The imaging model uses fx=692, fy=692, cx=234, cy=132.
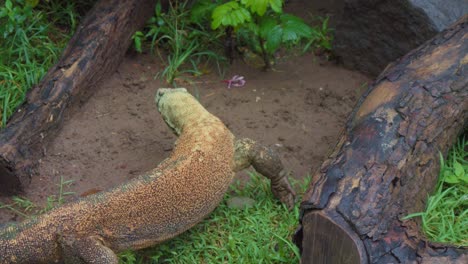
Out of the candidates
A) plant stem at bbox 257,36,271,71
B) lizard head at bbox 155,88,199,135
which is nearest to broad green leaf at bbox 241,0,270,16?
plant stem at bbox 257,36,271,71

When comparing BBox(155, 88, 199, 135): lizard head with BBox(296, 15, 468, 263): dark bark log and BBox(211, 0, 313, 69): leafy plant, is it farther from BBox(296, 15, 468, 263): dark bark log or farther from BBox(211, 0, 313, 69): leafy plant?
BBox(296, 15, 468, 263): dark bark log

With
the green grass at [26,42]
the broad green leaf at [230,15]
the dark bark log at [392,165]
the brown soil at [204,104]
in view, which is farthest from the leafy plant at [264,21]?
the green grass at [26,42]

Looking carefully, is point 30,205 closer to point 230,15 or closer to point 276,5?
point 230,15

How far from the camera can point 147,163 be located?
203 inches

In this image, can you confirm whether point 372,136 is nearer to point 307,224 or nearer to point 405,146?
point 405,146

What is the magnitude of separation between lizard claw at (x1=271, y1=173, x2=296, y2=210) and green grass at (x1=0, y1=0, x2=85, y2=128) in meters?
2.14

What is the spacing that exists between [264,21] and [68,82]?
1.64 meters

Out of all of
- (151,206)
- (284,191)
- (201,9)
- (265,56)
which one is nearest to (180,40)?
(201,9)

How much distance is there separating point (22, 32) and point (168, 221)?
2.81 metres

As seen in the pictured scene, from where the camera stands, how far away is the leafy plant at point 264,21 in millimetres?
5293

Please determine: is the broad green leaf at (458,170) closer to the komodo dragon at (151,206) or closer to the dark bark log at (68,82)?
the komodo dragon at (151,206)

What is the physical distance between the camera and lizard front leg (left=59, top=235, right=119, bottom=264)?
3.70 m

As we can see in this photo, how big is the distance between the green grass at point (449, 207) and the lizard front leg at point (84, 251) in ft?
5.47

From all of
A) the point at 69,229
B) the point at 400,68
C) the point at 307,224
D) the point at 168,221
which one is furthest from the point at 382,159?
the point at 69,229
